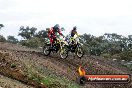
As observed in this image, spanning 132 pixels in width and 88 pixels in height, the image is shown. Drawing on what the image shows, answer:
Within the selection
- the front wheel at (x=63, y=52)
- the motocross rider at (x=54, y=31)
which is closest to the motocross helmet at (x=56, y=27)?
the motocross rider at (x=54, y=31)

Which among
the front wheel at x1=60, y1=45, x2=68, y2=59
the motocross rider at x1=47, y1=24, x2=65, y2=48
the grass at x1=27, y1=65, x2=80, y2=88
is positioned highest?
the motocross rider at x1=47, y1=24, x2=65, y2=48

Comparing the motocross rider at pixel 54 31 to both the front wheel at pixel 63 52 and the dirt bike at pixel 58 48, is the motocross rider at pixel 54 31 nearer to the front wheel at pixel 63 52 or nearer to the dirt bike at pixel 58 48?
the dirt bike at pixel 58 48

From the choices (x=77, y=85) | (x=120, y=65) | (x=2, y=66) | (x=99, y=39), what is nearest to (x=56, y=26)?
(x=77, y=85)

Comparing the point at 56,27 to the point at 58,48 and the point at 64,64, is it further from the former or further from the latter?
the point at 64,64

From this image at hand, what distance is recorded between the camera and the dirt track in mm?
22939

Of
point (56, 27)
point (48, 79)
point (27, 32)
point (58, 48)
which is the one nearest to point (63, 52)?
point (58, 48)

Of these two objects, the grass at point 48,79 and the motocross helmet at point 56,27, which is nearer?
the grass at point 48,79

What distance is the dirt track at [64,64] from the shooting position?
22939mm

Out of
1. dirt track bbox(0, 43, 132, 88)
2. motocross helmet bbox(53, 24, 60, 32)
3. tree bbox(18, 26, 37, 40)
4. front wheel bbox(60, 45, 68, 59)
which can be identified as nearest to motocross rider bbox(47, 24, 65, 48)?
motocross helmet bbox(53, 24, 60, 32)

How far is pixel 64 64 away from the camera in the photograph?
25.9m

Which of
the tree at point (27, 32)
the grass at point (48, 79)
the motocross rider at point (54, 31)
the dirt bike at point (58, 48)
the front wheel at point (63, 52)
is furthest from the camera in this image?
the tree at point (27, 32)

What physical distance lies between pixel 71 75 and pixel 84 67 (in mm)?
3423

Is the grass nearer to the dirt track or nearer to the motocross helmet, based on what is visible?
the dirt track

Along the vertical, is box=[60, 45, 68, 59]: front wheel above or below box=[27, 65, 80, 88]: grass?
above
